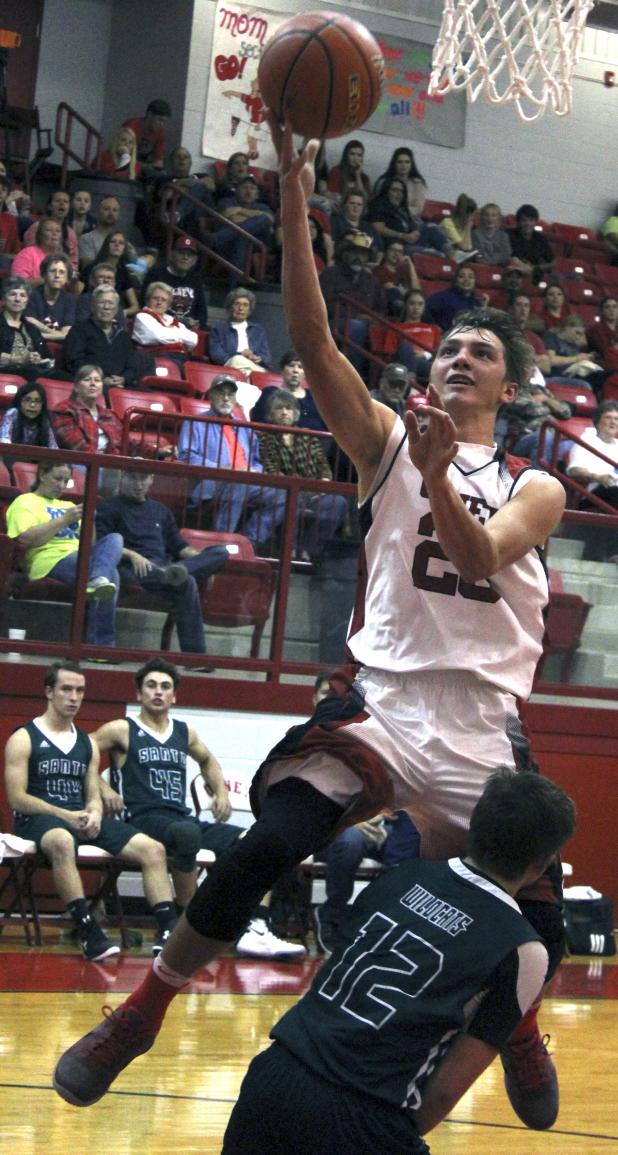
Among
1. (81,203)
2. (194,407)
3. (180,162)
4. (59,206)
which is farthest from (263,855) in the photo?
(180,162)

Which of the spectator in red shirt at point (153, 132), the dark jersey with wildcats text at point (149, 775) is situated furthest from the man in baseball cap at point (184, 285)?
the dark jersey with wildcats text at point (149, 775)

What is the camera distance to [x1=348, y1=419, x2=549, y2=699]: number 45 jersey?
317 cm

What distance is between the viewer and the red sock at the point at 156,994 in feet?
10.6

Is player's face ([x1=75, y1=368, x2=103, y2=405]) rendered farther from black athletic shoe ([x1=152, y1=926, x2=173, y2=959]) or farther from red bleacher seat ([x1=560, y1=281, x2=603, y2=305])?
red bleacher seat ([x1=560, y1=281, x2=603, y2=305])

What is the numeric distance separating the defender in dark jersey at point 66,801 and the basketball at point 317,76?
14.6 ft

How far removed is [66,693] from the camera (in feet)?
24.6

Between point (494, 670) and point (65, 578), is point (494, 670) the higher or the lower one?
the higher one

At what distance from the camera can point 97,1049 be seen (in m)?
3.20

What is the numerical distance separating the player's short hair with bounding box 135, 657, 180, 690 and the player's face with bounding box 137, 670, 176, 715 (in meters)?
0.01

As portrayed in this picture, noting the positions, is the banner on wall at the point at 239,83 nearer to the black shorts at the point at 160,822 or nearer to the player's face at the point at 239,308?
the player's face at the point at 239,308

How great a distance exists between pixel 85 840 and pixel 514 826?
194 inches

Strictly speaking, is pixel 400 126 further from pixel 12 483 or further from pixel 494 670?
pixel 494 670

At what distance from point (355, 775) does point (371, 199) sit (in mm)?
12552

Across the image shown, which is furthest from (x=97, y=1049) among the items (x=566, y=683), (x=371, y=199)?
(x=371, y=199)
